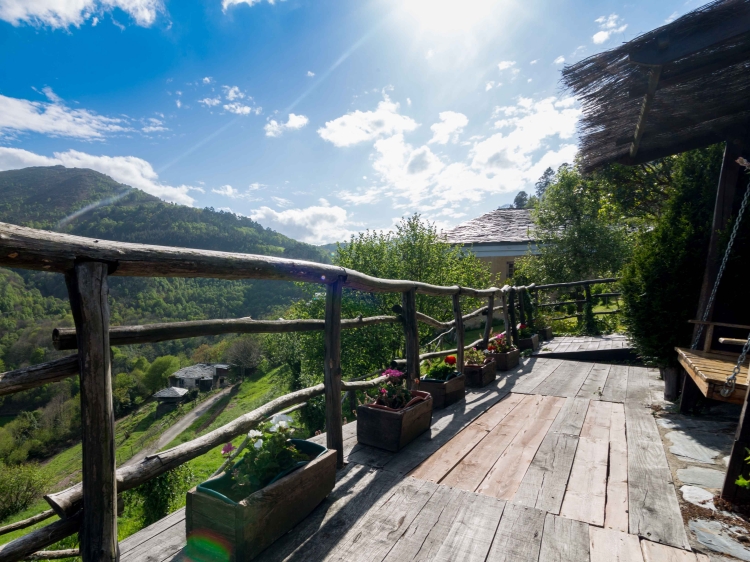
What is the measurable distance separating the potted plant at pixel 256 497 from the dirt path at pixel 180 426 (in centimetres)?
4016

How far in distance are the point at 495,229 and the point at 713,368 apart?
19570 mm

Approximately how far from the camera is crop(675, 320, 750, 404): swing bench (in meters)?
2.23

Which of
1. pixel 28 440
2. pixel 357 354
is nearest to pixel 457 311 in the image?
pixel 357 354

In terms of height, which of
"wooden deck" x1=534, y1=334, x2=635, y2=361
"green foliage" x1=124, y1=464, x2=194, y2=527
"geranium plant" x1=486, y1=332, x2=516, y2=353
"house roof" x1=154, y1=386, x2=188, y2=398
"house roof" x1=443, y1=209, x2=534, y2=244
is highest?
"house roof" x1=443, y1=209, x2=534, y2=244


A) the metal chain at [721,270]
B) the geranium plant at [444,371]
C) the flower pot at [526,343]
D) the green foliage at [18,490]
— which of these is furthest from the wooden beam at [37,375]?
the green foliage at [18,490]

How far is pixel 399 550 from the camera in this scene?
1.68 meters

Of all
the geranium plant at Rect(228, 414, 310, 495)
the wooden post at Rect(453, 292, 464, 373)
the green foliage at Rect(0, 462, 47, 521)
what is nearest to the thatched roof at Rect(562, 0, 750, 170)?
the wooden post at Rect(453, 292, 464, 373)

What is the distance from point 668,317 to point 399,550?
3688 mm

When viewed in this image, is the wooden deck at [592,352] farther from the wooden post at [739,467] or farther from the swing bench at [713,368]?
the wooden post at [739,467]

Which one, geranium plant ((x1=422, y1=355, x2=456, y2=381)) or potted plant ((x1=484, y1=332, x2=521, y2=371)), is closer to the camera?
geranium plant ((x1=422, y1=355, x2=456, y2=381))

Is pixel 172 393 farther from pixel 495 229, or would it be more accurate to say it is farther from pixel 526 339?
pixel 526 339

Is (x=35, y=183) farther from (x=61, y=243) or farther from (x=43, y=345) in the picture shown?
(x=61, y=243)

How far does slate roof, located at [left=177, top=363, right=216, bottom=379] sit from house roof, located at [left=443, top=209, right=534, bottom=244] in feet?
149

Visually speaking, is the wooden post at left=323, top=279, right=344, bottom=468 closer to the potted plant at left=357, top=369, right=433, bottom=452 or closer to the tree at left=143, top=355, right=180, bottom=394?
the potted plant at left=357, top=369, right=433, bottom=452
